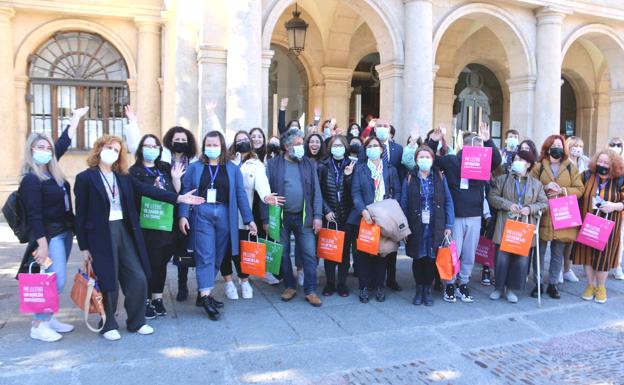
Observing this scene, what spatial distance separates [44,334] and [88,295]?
1.91 feet

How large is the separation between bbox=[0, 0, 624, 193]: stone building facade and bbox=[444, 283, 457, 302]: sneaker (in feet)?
11.1

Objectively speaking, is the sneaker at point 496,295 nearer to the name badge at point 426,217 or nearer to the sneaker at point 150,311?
the name badge at point 426,217

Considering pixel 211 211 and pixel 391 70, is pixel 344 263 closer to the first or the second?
pixel 211 211

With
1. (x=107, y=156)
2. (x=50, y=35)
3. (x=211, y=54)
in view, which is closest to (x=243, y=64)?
(x=211, y=54)

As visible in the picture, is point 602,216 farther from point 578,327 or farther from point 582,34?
point 582,34

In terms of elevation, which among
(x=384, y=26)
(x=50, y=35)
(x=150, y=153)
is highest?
(x=384, y=26)

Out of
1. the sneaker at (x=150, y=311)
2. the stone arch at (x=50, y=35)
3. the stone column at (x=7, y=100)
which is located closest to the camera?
the sneaker at (x=150, y=311)

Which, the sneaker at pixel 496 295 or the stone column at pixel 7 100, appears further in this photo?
the stone column at pixel 7 100

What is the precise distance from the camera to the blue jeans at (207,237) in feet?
15.9

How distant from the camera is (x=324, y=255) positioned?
543 centimetres

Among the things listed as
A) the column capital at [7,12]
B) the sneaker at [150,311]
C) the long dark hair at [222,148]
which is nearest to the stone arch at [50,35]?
the column capital at [7,12]

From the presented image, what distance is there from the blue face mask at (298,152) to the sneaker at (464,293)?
7.86 feet

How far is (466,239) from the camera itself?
5602 mm

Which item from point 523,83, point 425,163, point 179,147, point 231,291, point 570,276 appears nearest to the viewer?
point 179,147
